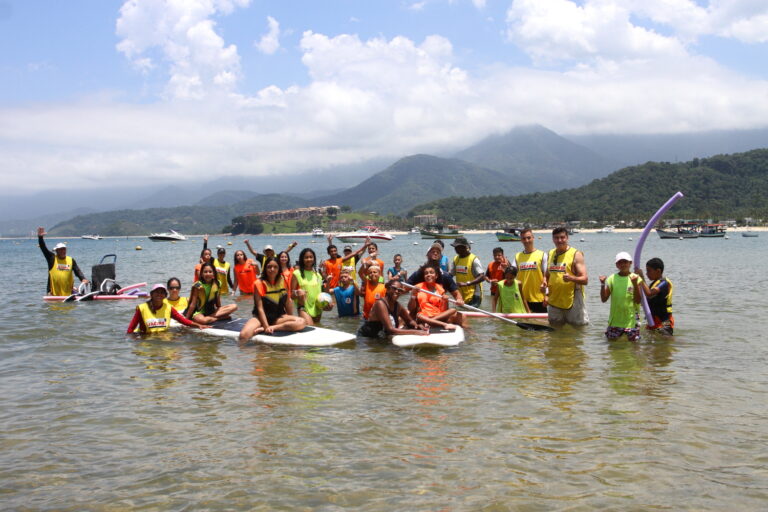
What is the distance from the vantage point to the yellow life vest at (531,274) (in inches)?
471

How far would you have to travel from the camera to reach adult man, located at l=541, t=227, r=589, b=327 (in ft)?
33.9

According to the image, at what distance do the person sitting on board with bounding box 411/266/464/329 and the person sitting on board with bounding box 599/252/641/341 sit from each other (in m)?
2.84

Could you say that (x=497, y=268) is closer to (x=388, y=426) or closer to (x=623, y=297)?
(x=623, y=297)

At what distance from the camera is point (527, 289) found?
1241 centimetres

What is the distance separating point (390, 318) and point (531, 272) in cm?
334

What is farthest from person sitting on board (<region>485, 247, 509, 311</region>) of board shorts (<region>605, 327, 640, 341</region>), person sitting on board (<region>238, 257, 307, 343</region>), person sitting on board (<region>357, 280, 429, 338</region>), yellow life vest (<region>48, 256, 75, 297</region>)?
yellow life vest (<region>48, 256, 75, 297</region>)

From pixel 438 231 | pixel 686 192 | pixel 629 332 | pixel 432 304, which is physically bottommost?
pixel 629 332

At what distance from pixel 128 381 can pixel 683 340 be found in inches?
390

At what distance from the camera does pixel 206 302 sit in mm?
12266

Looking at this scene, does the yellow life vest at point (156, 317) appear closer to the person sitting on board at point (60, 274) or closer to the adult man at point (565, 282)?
the person sitting on board at point (60, 274)

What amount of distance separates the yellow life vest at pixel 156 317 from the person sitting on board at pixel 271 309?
162 centimetres

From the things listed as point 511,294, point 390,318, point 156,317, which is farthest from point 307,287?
point 511,294

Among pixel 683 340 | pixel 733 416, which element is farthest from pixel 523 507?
pixel 683 340

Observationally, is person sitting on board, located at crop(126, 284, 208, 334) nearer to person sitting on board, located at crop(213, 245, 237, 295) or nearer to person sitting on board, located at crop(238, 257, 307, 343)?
person sitting on board, located at crop(238, 257, 307, 343)
